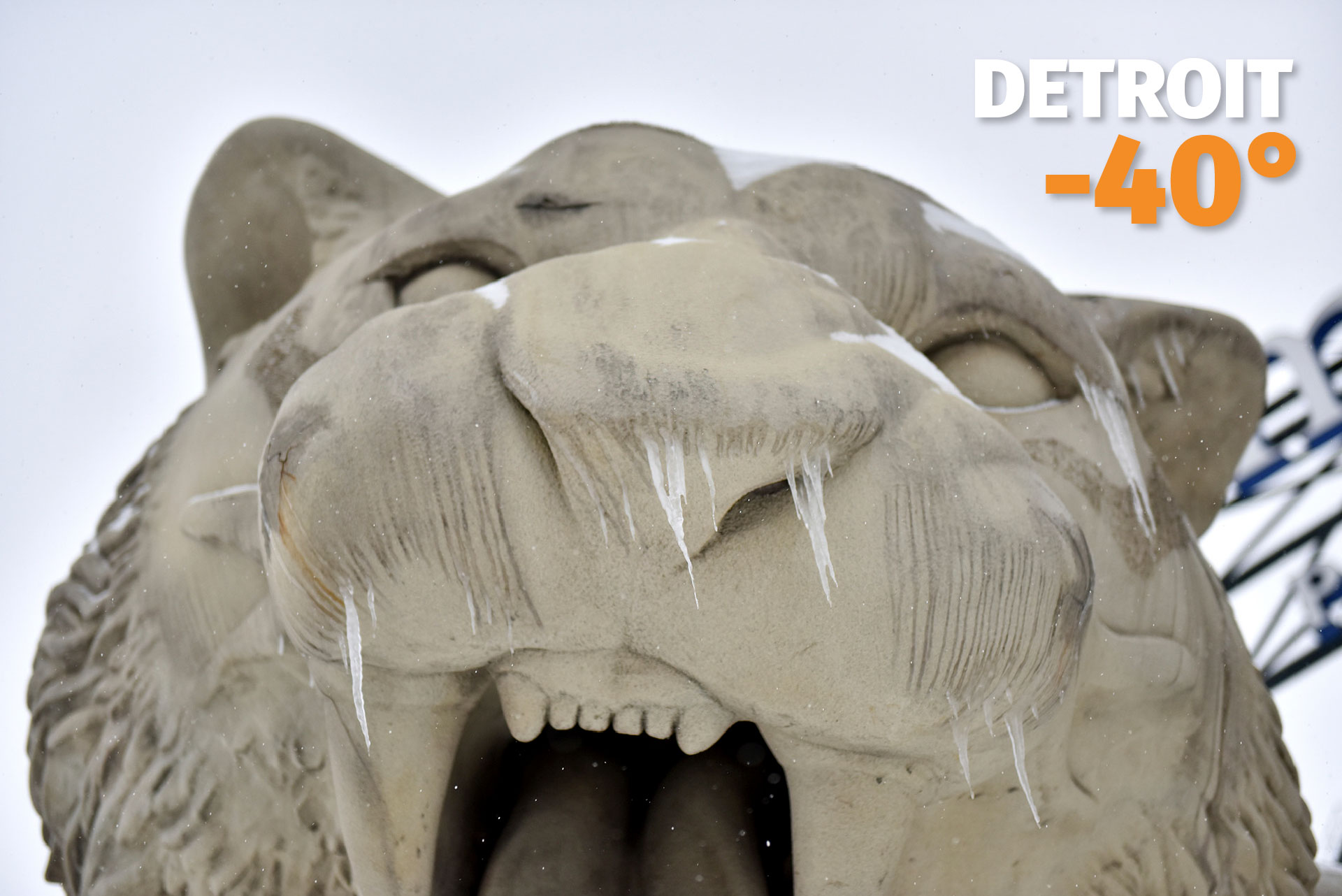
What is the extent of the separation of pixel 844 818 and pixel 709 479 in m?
0.37

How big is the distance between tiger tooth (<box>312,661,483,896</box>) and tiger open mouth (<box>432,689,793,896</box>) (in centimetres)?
9

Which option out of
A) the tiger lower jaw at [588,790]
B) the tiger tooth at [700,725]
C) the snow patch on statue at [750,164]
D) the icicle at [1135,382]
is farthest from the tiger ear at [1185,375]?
the tiger tooth at [700,725]

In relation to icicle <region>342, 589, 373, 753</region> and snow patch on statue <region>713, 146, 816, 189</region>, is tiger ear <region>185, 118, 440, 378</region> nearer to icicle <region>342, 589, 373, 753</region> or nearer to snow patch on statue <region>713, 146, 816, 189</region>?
snow patch on statue <region>713, 146, 816, 189</region>

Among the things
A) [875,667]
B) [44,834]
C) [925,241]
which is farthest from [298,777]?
[925,241]

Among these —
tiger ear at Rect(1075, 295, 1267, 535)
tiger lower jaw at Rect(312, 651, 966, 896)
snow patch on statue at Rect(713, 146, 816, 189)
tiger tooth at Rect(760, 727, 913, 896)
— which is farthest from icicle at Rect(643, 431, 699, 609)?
tiger ear at Rect(1075, 295, 1267, 535)

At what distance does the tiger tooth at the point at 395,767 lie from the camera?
3.44ft

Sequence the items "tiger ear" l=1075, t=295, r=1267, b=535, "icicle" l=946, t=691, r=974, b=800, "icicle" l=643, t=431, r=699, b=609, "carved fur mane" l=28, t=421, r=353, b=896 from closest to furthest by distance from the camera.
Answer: "icicle" l=643, t=431, r=699, b=609, "icicle" l=946, t=691, r=974, b=800, "carved fur mane" l=28, t=421, r=353, b=896, "tiger ear" l=1075, t=295, r=1267, b=535

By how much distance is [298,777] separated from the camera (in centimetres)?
146

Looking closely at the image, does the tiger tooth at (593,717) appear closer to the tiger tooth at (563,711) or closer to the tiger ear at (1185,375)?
the tiger tooth at (563,711)

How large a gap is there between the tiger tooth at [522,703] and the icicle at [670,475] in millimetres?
218

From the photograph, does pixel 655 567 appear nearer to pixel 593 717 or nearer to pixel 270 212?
pixel 593 717

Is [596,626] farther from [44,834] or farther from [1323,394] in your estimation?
[1323,394]

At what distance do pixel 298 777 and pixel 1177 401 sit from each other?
4.32 feet

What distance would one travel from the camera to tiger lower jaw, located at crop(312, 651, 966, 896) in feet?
3.39
